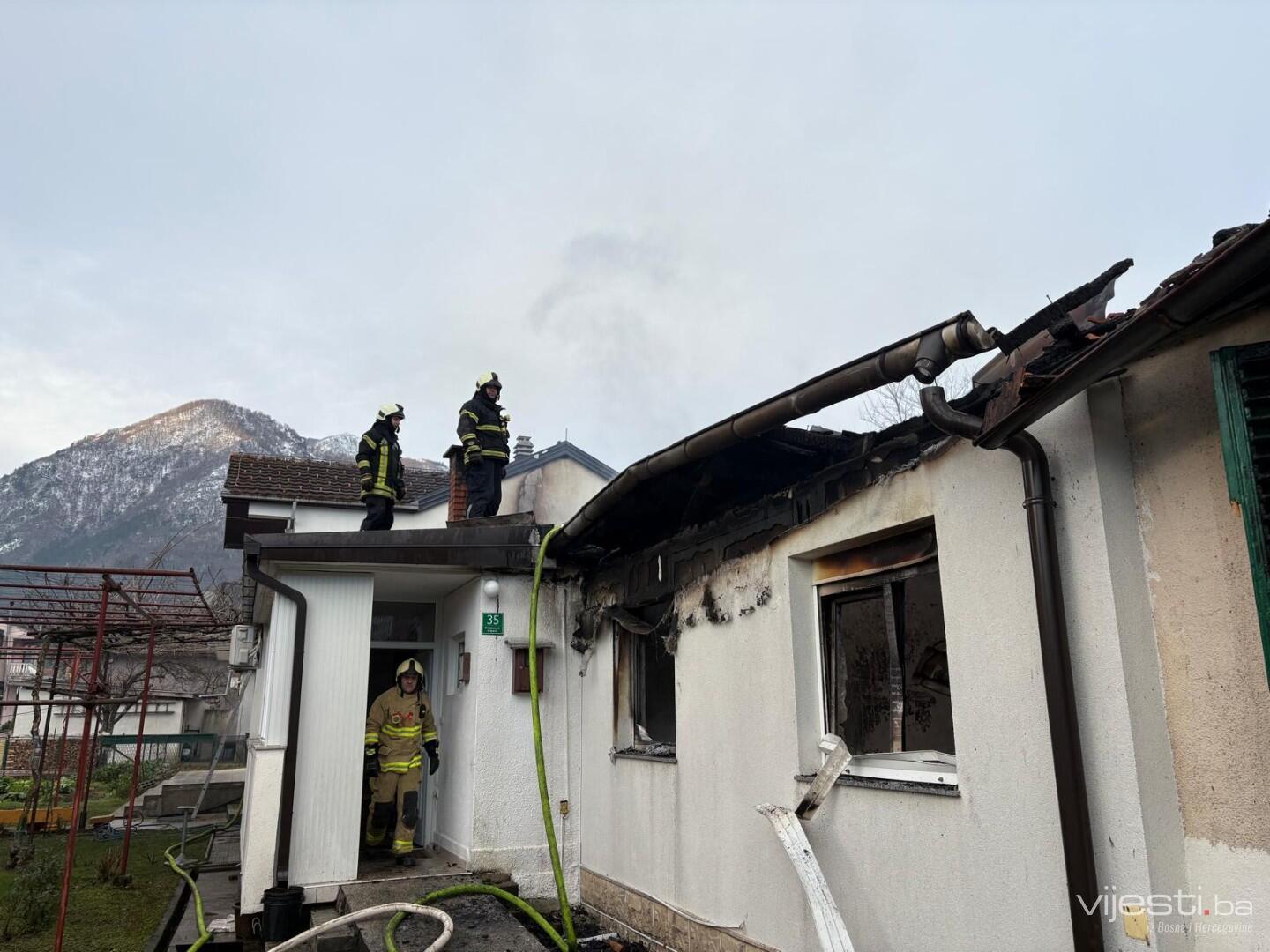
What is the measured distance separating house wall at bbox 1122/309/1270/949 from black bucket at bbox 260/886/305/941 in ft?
21.2

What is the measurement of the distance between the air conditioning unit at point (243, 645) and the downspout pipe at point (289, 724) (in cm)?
197

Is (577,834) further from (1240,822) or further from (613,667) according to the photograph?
(1240,822)

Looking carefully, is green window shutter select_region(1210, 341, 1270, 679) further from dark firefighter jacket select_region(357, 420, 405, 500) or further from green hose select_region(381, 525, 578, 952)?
dark firefighter jacket select_region(357, 420, 405, 500)

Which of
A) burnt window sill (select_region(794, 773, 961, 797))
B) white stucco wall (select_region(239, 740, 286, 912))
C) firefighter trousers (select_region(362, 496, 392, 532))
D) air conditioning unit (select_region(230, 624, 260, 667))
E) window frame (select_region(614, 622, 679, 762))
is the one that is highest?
firefighter trousers (select_region(362, 496, 392, 532))

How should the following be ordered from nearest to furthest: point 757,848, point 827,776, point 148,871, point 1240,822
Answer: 1. point 1240,822
2. point 827,776
3. point 757,848
4. point 148,871

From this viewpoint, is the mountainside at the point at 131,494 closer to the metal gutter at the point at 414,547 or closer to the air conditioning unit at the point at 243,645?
the air conditioning unit at the point at 243,645

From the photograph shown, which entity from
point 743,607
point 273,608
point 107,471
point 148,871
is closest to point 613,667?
point 743,607

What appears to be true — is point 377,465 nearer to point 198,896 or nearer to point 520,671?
point 520,671

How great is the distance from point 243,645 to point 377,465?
2.46m

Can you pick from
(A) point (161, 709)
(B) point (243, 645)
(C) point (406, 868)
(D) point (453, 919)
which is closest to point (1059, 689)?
(D) point (453, 919)

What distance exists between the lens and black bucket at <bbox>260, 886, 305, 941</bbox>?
6824mm

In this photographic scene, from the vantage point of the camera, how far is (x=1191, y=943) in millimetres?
2818

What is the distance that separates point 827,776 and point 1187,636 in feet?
6.75

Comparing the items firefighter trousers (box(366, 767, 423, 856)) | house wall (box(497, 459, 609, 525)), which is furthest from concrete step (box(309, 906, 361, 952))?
house wall (box(497, 459, 609, 525))
